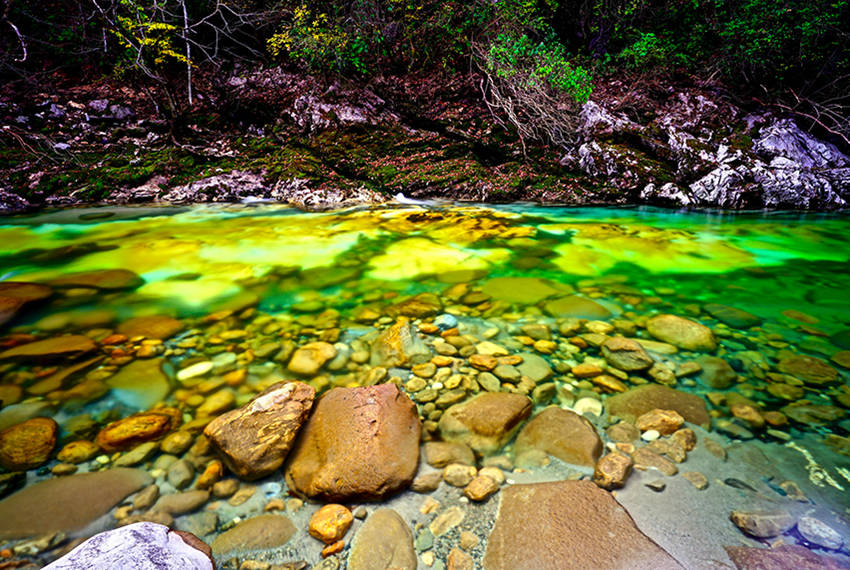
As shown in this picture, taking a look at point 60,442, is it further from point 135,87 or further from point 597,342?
point 135,87

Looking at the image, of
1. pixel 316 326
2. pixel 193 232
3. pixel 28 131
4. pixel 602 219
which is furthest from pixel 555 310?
pixel 28 131

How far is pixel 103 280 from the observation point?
4.06 m

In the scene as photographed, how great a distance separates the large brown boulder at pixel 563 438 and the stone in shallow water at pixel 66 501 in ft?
6.19

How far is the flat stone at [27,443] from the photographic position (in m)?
1.89

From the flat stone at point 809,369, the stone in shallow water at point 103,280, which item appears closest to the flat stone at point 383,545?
the flat stone at point 809,369

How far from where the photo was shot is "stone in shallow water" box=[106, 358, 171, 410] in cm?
235

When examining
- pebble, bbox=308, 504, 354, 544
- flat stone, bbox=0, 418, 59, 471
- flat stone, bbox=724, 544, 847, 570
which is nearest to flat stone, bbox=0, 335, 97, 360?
flat stone, bbox=0, 418, 59, 471

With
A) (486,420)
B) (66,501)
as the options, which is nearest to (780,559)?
(486,420)

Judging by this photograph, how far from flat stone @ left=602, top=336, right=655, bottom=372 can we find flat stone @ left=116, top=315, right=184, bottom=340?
3360mm

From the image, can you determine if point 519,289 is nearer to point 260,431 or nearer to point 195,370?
point 260,431

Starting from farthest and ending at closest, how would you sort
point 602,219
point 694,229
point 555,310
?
point 602,219 < point 694,229 < point 555,310

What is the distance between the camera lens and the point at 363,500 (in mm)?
1733

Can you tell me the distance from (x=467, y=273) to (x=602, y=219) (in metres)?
3.78

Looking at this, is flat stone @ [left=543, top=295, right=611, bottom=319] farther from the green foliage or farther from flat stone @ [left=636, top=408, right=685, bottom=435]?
the green foliage
